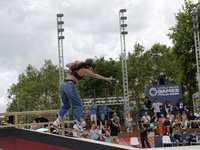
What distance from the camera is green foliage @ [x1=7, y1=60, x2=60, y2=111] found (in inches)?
1572

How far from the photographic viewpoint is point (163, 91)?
674 inches

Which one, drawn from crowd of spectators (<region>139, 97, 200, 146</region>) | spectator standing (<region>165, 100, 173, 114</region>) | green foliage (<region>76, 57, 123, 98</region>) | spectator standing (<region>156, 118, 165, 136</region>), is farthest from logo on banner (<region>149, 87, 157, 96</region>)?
green foliage (<region>76, 57, 123, 98</region>)

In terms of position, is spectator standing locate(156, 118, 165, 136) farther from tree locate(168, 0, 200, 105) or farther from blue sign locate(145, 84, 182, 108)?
tree locate(168, 0, 200, 105)

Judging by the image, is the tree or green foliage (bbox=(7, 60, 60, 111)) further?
green foliage (bbox=(7, 60, 60, 111))

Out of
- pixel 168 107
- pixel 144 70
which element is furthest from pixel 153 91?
pixel 144 70

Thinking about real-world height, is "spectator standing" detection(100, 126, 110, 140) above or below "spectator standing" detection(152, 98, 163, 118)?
below

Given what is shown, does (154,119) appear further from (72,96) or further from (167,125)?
(72,96)

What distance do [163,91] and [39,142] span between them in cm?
1285

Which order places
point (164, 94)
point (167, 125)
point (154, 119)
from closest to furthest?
point (167, 125)
point (154, 119)
point (164, 94)

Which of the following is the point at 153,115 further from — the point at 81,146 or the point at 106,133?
the point at 81,146

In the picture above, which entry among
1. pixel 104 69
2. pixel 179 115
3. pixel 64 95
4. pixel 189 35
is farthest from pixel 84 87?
pixel 64 95

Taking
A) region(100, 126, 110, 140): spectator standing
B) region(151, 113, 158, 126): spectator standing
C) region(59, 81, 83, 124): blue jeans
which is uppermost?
region(59, 81, 83, 124): blue jeans

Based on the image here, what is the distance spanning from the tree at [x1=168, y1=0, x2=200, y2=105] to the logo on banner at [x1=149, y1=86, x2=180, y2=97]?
39.3ft

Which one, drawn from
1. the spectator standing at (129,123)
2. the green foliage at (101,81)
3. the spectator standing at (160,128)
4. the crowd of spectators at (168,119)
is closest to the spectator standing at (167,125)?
the crowd of spectators at (168,119)
